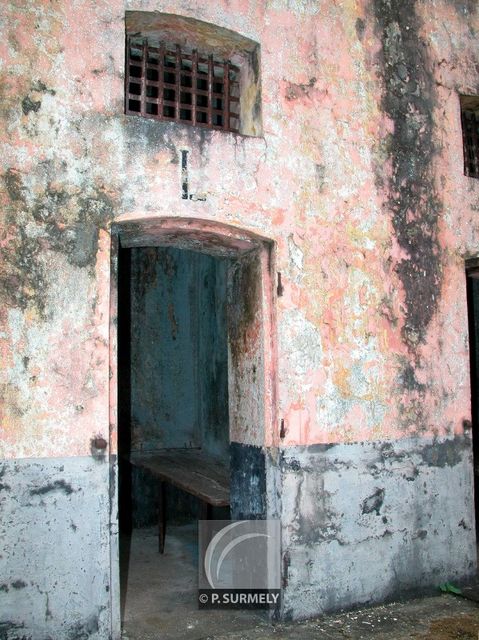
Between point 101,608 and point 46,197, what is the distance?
2.66 metres

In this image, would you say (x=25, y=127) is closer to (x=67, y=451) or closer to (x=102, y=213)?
(x=102, y=213)

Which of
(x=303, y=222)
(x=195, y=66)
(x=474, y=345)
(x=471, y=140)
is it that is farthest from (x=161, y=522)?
(x=471, y=140)

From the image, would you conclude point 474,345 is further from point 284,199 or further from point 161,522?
point 161,522

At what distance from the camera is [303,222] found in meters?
4.60

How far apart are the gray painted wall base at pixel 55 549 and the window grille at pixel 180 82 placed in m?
2.60

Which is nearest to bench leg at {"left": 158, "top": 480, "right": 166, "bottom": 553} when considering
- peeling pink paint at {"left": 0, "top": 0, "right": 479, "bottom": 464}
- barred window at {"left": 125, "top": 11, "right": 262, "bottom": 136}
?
peeling pink paint at {"left": 0, "top": 0, "right": 479, "bottom": 464}

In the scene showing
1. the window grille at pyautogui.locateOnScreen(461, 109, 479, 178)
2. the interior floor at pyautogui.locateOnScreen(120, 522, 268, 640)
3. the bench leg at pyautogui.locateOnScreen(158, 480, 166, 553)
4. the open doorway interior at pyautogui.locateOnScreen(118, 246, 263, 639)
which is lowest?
the interior floor at pyautogui.locateOnScreen(120, 522, 268, 640)

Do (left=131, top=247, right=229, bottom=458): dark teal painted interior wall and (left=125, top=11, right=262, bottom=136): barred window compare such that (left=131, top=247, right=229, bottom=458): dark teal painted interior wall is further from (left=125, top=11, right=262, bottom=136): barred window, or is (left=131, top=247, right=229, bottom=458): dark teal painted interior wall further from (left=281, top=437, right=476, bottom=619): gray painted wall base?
(left=281, top=437, right=476, bottom=619): gray painted wall base

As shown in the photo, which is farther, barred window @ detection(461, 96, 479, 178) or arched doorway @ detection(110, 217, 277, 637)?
arched doorway @ detection(110, 217, 277, 637)

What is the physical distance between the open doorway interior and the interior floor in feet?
0.16

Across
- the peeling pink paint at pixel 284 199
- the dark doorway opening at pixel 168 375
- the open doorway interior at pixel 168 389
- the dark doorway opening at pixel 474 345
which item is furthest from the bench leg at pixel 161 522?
the dark doorway opening at pixel 474 345

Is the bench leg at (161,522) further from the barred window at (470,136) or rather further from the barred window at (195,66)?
the barred window at (470,136)

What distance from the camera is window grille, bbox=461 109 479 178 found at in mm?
5809

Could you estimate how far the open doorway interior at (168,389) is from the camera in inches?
274
